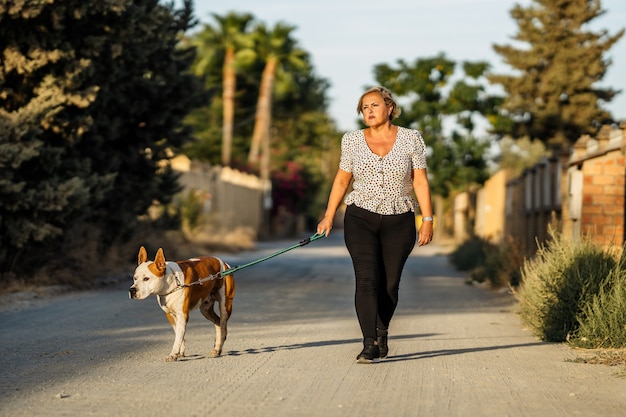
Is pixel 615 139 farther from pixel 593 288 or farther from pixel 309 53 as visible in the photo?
pixel 309 53

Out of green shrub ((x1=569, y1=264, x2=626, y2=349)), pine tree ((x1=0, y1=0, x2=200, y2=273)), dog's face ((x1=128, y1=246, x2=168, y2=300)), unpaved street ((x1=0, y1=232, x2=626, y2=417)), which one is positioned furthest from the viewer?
pine tree ((x1=0, y1=0, x2=200, y2=273))

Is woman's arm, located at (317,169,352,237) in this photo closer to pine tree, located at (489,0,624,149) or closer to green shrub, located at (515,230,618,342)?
green shrub, located at (515,230,618,342)

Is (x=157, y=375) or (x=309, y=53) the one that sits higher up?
(x=309, y=53)

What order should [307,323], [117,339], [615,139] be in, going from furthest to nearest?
1. [615,139]
2. [307,323]
3. [117,339]

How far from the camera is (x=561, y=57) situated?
4656 centimetres

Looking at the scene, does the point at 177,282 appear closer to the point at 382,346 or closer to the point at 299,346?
the point at 382,346

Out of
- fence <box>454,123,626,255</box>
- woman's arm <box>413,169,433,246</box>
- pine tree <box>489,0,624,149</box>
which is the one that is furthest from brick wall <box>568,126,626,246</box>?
pine tree <box>489,0,624,149</box>

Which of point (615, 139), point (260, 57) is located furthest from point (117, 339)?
point (260, 57)

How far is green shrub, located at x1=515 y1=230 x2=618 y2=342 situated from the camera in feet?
36.7

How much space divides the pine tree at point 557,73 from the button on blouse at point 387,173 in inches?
1482

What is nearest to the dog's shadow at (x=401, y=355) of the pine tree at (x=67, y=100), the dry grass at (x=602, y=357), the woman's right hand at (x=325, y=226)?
the dry grass at (x=602, y=357)

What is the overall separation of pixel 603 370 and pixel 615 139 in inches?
327

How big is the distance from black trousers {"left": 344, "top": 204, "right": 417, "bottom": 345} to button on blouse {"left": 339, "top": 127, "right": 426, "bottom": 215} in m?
0.08

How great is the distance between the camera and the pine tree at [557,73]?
152ft
